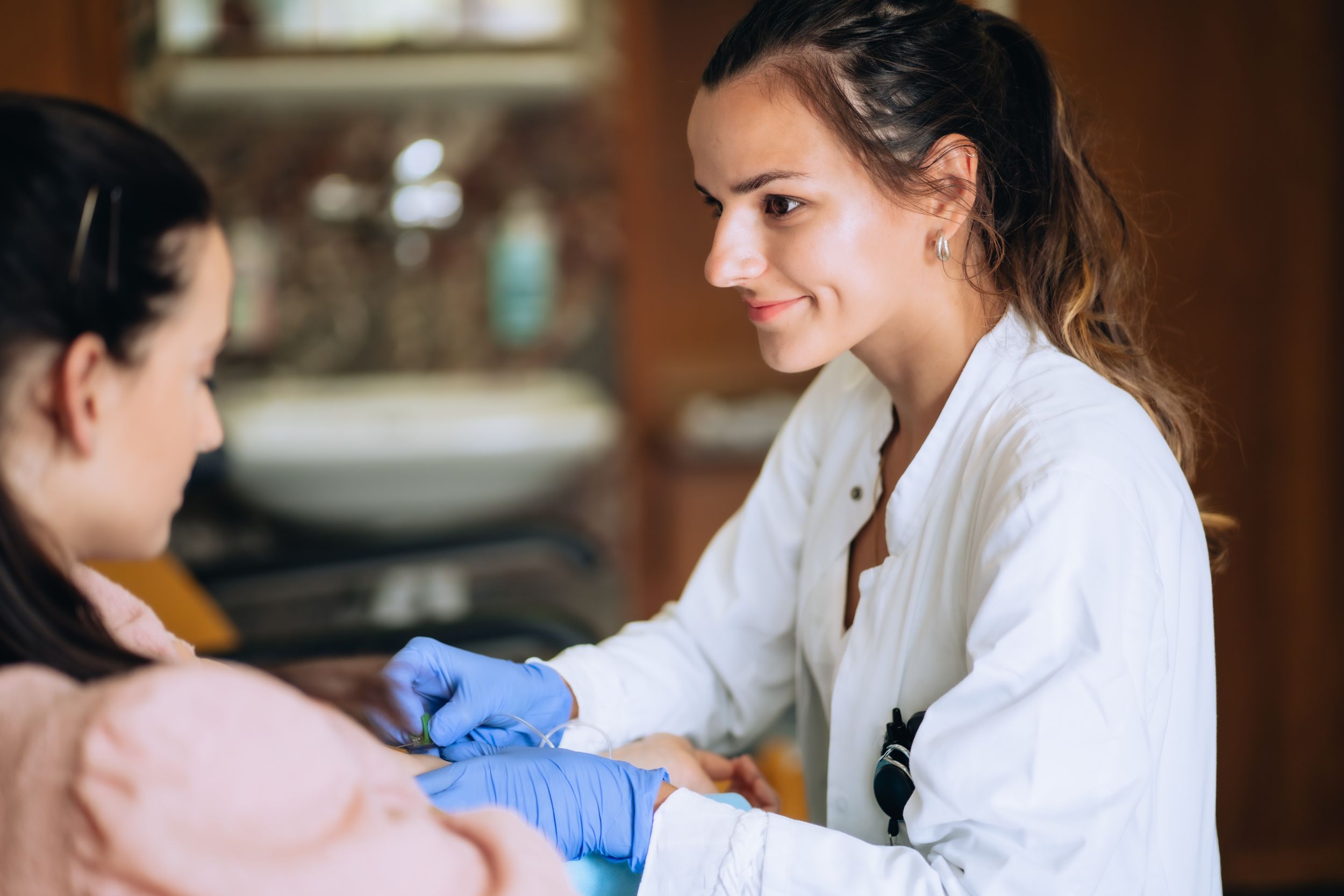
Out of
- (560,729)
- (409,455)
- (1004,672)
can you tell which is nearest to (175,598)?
(409,455)

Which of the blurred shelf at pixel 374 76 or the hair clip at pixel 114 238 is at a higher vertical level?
the blurred shelf at pixel 374 76

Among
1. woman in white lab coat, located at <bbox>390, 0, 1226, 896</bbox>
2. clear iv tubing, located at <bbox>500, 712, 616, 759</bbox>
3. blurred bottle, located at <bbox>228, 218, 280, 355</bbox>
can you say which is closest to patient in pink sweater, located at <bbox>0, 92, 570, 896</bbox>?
woman in white lab coat, located at <bbox>390, 0, 1226, 896</bbox>

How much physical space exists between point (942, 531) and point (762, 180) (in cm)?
38

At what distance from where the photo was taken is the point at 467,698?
3.57ft

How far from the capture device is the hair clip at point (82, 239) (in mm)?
681

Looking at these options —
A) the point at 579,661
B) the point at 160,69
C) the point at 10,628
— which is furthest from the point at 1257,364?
the point at 160,69

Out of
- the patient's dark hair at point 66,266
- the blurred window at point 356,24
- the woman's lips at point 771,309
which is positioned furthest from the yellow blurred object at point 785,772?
the blurred window at point 356,24

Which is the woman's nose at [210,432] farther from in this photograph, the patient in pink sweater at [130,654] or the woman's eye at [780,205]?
the woman's eye at [780,205]

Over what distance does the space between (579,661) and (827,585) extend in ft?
0.95

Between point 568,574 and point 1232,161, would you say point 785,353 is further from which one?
point 568,574

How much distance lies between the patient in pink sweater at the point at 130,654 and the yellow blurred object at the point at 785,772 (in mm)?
1336

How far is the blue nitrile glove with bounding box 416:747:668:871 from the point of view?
908 millimetres

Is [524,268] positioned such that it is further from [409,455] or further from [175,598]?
[175,598]

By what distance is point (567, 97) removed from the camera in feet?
9.70
